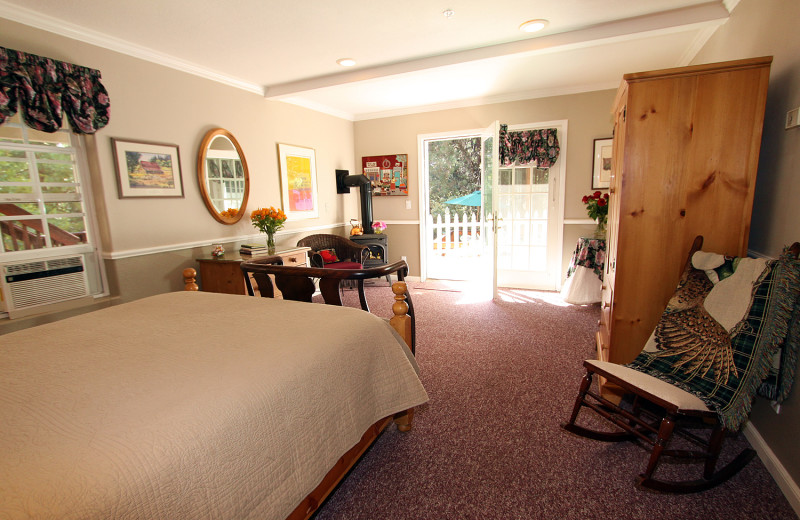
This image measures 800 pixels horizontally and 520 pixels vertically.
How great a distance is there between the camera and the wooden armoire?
172 centimetres

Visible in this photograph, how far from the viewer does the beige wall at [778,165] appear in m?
1.52

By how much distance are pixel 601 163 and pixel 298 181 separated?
3622 mm

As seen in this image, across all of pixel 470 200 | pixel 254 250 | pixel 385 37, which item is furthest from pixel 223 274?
pixel 470 200

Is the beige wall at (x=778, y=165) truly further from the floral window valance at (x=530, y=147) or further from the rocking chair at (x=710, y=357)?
the floral window valance at (x=530, y=147)

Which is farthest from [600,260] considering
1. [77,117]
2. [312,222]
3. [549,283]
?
[77,117]

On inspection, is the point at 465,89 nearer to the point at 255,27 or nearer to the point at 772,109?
the point at 255,27

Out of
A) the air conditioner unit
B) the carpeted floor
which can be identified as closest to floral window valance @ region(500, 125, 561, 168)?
the carpeted floor

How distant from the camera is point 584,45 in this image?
2.82 meters

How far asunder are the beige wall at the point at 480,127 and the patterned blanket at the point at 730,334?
2.79 m

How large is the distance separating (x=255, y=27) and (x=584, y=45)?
8.19 feet

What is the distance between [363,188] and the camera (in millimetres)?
5070

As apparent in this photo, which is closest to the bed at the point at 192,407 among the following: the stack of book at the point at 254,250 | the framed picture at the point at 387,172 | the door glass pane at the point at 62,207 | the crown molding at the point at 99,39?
the door glass pane at the point at 62,207

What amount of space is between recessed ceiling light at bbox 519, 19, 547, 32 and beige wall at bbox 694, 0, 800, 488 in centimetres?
116

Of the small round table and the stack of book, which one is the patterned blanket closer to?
the small round table
